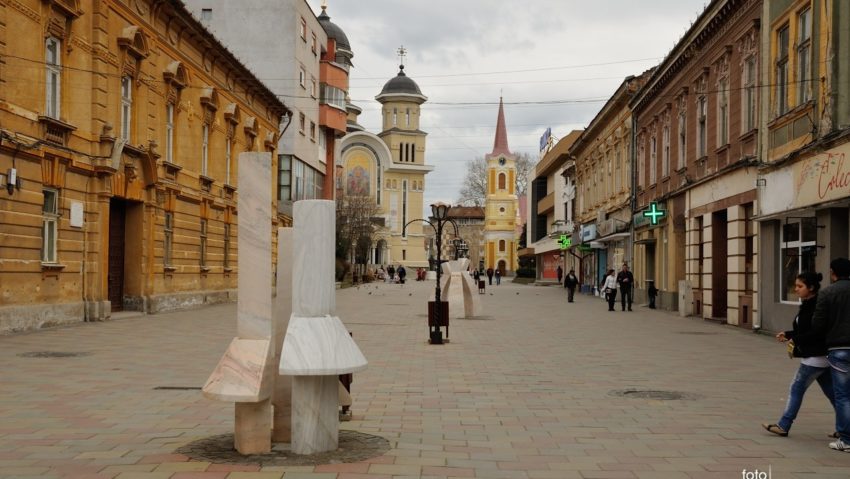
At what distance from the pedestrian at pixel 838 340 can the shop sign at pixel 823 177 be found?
9131mm

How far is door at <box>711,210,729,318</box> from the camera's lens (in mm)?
25141

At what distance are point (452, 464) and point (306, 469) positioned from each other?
109cm

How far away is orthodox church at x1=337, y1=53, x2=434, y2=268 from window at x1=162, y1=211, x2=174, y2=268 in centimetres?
8021

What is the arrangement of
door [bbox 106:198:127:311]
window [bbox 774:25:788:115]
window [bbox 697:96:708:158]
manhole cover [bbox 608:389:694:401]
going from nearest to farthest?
manhole cover [bbox 608:389:694:401] → window [bbox 774:25:788:115] → door [bbox 106:198:127:311] → window [bbox 697:96:708:158]

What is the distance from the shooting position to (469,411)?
9.23m

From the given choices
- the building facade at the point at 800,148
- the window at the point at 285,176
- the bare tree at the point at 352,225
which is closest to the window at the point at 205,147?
the window at the point at 285,176

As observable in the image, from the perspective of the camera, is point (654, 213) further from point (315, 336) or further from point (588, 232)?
point (315, 336)

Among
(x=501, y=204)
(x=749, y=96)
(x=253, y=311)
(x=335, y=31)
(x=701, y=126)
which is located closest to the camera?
(x=253, y=311)

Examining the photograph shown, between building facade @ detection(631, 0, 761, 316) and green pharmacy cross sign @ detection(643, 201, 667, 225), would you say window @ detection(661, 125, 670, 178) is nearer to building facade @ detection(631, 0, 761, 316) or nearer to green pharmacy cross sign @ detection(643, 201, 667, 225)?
building facade @ detection(631, 0, 761, 316)

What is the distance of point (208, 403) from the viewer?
31.2 ft

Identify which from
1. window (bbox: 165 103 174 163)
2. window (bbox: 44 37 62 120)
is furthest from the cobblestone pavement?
window (bbox: 165 103 174 163)

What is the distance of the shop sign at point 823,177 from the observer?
1596cm

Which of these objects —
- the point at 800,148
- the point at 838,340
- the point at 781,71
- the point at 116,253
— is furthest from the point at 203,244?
the point at 838,340

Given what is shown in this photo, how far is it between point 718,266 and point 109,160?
16404 mm
